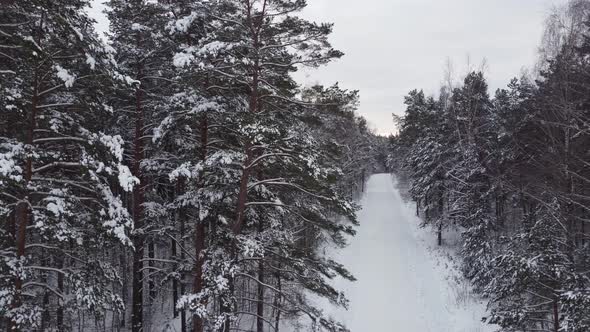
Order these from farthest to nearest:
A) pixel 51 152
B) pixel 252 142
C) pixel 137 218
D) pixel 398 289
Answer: pixel 398 289 < pixel 137 218 < pixel 252 142 < pixel 51 152

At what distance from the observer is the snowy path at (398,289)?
54.4 ft

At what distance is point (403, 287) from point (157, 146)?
1608cm

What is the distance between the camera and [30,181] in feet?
21.6

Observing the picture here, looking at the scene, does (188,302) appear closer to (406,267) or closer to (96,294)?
(96,294)

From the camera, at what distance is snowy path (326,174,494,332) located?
16578 mm

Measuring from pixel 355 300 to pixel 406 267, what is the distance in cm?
676

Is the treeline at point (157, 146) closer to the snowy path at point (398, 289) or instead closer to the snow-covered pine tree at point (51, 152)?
the snow-covered pine tree at point (51, 152)

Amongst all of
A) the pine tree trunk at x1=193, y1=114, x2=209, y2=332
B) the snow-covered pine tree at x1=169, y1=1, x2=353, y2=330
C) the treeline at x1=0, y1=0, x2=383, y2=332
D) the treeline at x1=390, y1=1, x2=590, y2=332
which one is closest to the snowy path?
the treeline at x1=390, y1=1, x2=590, y2=332

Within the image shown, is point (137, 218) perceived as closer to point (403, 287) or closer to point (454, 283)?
point (403, 287)

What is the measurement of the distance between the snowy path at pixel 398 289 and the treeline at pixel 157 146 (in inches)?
283

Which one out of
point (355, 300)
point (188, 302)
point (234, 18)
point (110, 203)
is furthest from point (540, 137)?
point (110, 203)

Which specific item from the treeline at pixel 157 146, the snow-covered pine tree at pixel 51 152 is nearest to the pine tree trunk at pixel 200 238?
the treeline at pixel 157 146

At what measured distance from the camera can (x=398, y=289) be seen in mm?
20594

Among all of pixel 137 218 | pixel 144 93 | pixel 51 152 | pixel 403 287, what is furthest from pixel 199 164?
pixel 403 287
